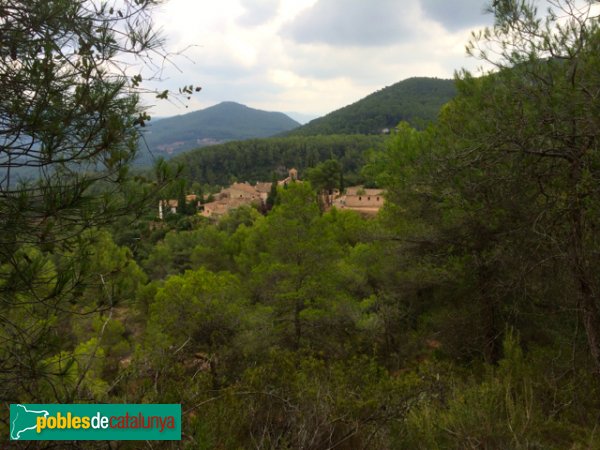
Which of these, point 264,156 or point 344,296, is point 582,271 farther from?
point 264,156

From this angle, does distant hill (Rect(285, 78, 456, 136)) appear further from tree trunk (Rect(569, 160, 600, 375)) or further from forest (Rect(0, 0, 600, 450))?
tree trunk (Rect(569, 160, 600, 375))

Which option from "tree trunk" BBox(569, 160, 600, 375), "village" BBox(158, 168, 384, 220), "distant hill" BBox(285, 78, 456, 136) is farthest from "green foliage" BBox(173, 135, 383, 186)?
"tree trunk" BBox(569, 160, 600, 375)

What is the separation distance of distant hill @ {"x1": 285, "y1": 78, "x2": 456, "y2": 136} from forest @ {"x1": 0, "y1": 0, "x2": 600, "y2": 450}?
102483 millimetres

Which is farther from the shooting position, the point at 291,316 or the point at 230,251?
the point at 230,251

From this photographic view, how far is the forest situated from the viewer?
214 cm

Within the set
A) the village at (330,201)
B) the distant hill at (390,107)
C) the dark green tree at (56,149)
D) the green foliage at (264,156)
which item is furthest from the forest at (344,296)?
the distant hill at (390,107)

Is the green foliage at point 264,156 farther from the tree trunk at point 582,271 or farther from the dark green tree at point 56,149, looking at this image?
the dark green tree at point 56,149

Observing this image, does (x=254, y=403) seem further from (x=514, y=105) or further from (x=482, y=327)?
(x=482, y=327)

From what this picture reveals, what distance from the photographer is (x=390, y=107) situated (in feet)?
393

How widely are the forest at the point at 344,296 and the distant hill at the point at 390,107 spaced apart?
102483mm

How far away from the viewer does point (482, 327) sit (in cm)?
708

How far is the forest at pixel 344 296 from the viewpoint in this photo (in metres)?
2.14

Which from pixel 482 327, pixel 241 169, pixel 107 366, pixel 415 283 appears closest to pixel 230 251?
pixel 107 366

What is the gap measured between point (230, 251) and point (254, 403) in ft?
44.3
